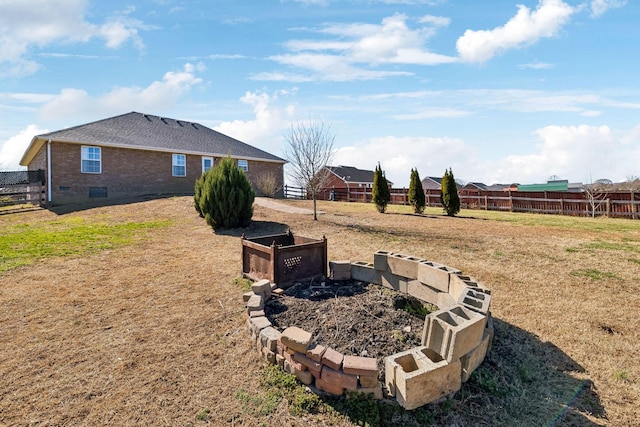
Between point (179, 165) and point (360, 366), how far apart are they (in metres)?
21.1

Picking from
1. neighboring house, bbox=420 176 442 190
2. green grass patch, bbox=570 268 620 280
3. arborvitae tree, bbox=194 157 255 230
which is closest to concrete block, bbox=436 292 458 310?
green grass patch, bbox=570 268 620 280

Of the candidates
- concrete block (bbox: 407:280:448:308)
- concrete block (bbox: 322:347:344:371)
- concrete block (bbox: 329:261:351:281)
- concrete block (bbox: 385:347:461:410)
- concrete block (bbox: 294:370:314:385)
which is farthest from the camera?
concrete block (bbox: 329:261:351:281)

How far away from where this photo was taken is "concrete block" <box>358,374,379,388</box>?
103 inches

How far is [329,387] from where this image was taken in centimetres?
277

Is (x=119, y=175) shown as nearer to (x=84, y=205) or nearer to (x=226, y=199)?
(x=84, y=205)

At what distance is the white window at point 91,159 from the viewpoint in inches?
686

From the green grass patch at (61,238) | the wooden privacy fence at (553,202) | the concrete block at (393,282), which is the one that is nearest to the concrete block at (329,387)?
the concrete block at (393,282)

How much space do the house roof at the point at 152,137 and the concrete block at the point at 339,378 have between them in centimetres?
1445

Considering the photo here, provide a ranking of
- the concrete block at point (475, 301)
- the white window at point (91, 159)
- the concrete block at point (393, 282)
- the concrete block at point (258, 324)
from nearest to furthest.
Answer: the concrete block at point (475, 301), the concrete block at point (258, 324), the concrete block at point (393, 282), the white window at point (91, 159)

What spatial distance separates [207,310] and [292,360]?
1973 millimetres

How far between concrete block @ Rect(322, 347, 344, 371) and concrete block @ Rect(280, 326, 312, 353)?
7.7 inches

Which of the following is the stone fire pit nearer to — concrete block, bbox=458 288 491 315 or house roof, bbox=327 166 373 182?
concrete block, bbox=458 288 491 315

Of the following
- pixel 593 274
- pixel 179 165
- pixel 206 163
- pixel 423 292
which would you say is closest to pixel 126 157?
pixel 179 165

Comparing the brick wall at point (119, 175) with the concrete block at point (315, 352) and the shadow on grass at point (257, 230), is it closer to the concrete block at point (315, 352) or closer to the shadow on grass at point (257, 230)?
the shadow on grass at point (257, 230)
